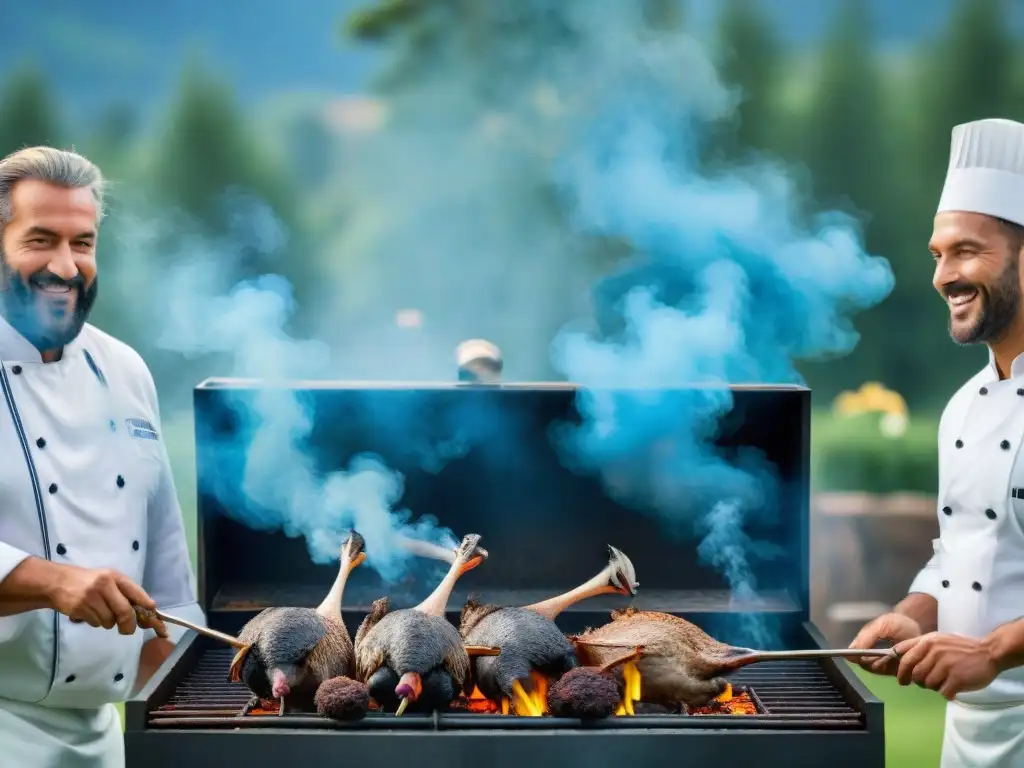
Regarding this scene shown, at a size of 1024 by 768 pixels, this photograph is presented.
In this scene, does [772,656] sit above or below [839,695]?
above

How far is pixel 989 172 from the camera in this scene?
8.92 ft

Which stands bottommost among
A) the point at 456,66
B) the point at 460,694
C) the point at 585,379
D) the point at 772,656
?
the point at 460,694

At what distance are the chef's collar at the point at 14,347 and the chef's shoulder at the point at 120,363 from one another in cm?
21

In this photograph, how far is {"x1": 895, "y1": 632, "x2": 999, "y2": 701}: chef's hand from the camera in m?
2.44

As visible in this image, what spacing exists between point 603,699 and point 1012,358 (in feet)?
4.88

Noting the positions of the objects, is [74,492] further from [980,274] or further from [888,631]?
[980,274]

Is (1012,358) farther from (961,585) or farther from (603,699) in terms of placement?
(603,699)

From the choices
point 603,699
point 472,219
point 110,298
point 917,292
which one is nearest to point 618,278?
point 472,219

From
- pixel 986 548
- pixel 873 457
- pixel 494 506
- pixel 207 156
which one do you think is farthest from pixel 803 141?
pixel 986 548

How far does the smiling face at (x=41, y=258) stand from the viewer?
2.66m

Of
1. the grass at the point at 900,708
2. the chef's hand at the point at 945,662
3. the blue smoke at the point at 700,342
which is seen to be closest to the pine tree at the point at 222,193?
the grass at the point at 900,708

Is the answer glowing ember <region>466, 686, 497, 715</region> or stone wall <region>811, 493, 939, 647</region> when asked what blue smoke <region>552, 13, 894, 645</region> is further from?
stone wall <region>811, 493, 939, 647</region>

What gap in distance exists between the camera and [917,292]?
6.59 m

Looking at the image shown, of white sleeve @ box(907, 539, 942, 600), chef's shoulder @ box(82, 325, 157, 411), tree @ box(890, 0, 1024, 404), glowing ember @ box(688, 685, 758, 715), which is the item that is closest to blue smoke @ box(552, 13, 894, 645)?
glowing ember @ box(688, 685, 758, 715)
